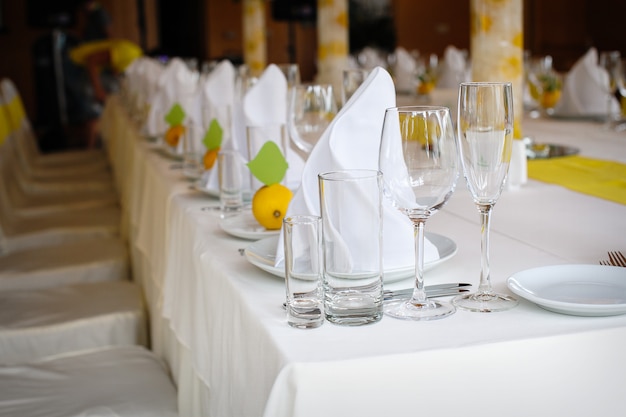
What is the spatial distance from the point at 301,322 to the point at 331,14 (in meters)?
4.37

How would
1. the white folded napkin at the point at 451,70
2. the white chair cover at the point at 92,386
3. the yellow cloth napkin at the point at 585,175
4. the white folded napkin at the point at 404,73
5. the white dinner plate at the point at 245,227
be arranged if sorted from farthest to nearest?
the white folded napkin at the point at 404,73 < the white folded napkin at the point at 451,70 < the yellow cloth napkin at the point at 585,175 < the white chair cover at the point at 92,386 < the white dinner plate at the point at 245,227

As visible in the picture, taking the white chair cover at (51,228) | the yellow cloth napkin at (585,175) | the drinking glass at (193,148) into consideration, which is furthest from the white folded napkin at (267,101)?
the white chair cover at (51,228)

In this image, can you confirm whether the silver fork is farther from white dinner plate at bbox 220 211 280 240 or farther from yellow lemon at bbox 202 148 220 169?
yellow lemon at bbox 202 148 220 169

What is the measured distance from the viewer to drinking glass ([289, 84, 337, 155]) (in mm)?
1769

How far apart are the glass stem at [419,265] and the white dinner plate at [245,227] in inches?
17.3

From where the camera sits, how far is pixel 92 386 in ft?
6.06

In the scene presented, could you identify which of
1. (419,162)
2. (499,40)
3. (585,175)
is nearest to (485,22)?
(499,40)

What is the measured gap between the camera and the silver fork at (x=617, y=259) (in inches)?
48.3

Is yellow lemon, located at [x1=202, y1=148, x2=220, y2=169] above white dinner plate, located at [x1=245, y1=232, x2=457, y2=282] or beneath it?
above

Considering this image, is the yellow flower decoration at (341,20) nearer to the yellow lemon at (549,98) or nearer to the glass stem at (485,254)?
the yellow lemon at (549,98)

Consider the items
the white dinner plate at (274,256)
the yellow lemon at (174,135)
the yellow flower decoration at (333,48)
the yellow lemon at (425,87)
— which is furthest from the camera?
the yellow flower decoration at (333,48)

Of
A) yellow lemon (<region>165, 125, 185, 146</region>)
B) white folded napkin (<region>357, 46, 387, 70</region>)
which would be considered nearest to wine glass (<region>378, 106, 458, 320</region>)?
yellow lemon (<region>165, 125, 185, 146</region>)

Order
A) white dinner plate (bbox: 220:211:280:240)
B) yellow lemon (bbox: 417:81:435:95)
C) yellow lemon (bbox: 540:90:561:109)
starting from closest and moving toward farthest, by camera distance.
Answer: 1. white dinner plate (bbox: 220:211:280:240)
2. yellow lemon (bbox: 540:90:561:109)
3. yellow lemon (bbox: 417:81:435:95)

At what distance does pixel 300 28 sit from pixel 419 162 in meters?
13.5
